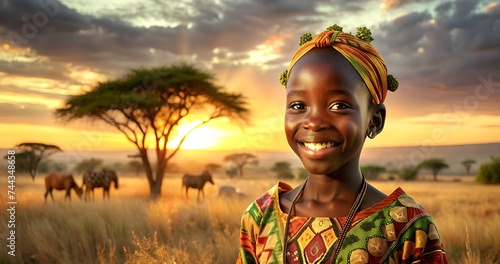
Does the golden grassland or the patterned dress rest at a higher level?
the patterned dress

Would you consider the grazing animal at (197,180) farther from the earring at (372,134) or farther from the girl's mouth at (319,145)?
the girl's mouth at (319,145)

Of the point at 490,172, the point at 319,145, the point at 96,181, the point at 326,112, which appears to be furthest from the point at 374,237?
the point at 490,172

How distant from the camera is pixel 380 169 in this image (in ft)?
120

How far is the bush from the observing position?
2624 cm

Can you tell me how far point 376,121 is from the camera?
2.65 meters

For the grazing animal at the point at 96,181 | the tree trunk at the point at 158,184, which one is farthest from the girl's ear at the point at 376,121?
the tree trunk at the point at 158,184

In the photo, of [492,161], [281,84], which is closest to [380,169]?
[492,161]

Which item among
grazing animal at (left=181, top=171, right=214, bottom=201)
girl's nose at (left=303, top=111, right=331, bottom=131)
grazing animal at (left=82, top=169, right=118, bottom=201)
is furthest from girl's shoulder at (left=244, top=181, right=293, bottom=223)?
grazing animal at (left=181, top=171, right=214, bottom=201)

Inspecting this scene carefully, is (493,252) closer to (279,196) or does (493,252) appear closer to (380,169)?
(279,196)

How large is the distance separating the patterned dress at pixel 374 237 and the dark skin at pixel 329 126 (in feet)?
0.21

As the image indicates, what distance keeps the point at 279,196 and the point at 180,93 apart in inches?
686

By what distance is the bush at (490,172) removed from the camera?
26244 millimetres

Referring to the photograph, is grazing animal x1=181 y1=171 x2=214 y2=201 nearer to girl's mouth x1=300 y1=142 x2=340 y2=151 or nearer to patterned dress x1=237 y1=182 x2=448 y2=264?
patterned dress x1=237 y1=182 x2=448 y2=264

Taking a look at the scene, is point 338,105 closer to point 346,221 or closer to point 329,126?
point 329,126
